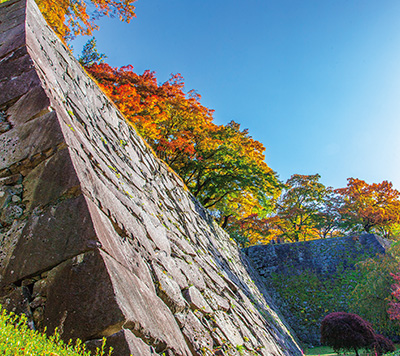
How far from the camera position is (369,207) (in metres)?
22.2

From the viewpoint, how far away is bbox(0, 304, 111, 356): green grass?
1759mm

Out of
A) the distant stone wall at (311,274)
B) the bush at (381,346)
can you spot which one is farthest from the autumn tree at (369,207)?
the bush at (381,346)

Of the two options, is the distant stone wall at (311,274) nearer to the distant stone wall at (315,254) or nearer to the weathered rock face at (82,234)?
the distant stone wall at (315,254)

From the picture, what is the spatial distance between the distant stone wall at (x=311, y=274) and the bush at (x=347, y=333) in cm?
476

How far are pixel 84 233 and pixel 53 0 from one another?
296 inches

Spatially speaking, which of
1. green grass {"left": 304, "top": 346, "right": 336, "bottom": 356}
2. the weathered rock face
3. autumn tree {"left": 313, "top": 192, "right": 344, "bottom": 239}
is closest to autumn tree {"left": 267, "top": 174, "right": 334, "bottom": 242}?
autumn tree {"left": 313, "top": 192, "right": 344, "bottom": 239}

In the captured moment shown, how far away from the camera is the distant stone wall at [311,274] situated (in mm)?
14141

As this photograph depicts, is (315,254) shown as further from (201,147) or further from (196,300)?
(196,300)

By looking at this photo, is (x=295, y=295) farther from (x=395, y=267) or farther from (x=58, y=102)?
(x=58, y=102)

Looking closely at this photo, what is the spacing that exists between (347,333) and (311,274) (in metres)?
7.48

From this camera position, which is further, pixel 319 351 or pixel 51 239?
pixel 319 351

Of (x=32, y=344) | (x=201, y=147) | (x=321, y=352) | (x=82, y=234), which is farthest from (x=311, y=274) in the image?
(x=32, y=344)

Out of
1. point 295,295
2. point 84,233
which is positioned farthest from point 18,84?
point 295,295

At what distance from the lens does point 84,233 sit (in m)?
2.55
